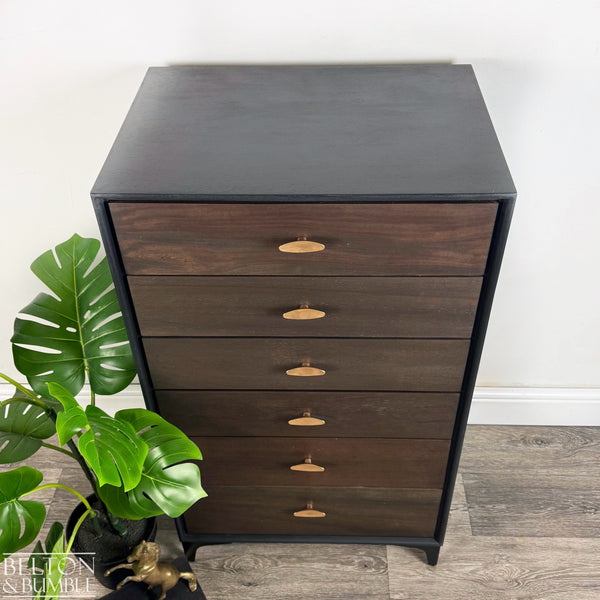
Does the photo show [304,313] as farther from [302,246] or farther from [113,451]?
[113,451]

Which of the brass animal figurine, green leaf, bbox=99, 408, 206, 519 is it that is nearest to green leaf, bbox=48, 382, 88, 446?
green leaf, bbox=99, 408, 206, 519

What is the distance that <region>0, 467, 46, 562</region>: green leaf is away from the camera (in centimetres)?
119

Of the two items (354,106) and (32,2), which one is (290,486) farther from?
(32,2)

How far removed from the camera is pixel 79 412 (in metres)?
1.15

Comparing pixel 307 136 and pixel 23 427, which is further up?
pixel 307 136

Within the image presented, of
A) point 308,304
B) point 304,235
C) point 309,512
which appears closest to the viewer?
point 304,235

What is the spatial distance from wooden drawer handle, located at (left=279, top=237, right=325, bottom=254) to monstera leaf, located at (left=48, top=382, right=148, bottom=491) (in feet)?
1.44

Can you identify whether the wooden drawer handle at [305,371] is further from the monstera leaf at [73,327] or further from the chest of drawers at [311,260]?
the monstera leaf at [73,327]

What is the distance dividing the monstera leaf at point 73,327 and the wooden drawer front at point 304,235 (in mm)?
263

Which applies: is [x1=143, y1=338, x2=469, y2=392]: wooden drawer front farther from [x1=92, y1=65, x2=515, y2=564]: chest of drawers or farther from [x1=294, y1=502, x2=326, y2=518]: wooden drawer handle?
[x1=294, y1=502, x2=326, y2=518]: wooden drawer handle

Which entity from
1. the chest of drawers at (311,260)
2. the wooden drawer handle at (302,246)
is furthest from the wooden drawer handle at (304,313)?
the wooden drawer handle at (302,246)

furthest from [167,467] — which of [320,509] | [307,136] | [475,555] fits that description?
[475,555]

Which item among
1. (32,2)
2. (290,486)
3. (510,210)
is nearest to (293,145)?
(510,210)

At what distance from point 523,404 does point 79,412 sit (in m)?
1.34
